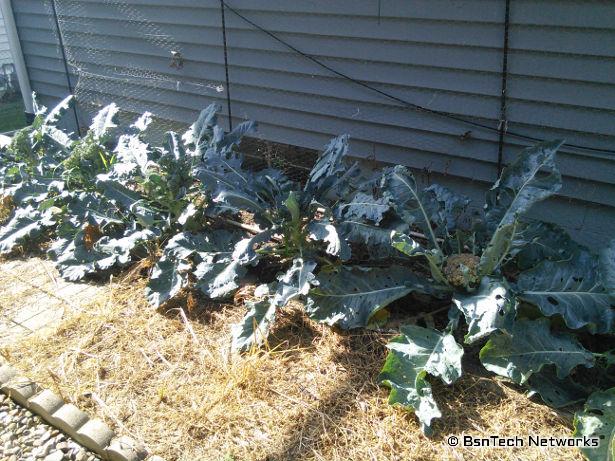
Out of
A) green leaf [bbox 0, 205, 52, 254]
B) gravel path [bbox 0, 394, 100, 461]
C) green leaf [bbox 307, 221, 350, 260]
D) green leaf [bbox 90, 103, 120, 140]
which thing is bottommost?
gravel path [bbox 0, 394, 100, 461]

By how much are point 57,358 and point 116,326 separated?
348mm

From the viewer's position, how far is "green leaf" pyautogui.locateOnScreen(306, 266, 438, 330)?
9.21 feet

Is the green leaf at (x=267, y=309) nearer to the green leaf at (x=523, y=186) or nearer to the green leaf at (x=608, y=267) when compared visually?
the green leaf at (x=523, y=186)

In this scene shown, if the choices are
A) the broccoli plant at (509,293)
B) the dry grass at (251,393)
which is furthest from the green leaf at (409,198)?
the dry grass at (251,393)

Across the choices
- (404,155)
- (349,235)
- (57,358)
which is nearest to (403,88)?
(404,155)

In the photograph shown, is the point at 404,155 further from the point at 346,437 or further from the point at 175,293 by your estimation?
the point at 346,437

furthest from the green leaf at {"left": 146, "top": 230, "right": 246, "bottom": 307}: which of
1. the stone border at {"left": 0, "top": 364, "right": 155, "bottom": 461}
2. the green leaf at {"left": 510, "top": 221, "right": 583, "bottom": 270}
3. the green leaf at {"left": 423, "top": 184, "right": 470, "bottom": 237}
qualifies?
the green leaf at {"left": 510, "top": 221, "right": 583, "bottom": 270}

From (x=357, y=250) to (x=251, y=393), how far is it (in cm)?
126

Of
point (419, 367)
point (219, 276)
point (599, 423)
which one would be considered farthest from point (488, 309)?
point (219, 276)

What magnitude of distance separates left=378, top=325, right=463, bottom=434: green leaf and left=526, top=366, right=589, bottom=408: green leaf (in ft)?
1.13

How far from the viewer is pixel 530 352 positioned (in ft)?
8.01

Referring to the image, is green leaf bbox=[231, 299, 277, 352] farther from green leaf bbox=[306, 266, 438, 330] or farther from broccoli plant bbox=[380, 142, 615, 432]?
broccoli plant bbox=[380, 142, 615, 432]

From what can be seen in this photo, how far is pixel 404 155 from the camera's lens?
4117mm

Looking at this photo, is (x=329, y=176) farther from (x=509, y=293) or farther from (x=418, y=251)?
(x=509, y=293)
